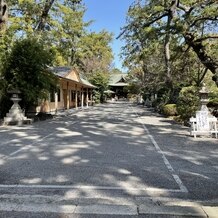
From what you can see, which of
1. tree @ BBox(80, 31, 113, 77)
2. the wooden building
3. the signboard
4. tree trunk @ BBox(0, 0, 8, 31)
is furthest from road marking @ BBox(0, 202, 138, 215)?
tree @ BBox(80, 31, 113, 77)

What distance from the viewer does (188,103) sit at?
67.0 ft

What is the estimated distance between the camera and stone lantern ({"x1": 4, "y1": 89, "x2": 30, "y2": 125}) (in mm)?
18819

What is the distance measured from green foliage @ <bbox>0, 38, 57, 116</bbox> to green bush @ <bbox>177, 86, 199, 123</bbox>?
8.36m

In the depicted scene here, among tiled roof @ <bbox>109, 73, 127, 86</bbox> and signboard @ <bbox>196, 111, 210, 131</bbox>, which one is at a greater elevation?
tiled roof @ <bbox>109, 73, 127, 86</bbox>

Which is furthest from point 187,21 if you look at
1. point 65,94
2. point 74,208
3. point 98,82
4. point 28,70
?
point 98,82

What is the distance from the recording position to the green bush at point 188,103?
19.5m

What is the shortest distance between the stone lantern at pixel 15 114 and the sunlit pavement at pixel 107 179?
24.1 feet

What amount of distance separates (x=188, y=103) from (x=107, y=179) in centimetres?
1464

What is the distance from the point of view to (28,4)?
103ft

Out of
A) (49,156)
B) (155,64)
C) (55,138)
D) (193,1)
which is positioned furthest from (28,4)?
(49,156)

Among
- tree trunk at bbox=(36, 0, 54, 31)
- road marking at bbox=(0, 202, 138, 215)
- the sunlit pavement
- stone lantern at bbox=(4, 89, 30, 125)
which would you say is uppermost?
tree trunk at bbox=(36, 0, 54, 31)

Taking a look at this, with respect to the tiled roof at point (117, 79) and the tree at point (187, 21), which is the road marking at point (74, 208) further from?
the tiled roof at point (117, 79)

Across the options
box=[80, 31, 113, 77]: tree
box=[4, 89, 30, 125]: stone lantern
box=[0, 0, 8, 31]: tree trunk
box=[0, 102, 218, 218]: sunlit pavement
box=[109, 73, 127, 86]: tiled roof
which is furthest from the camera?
box=[109, 73, 127, 86]: tiled roof

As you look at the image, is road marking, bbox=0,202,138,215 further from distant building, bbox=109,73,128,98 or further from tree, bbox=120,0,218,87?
distant building, bbox=109,73,128,98
